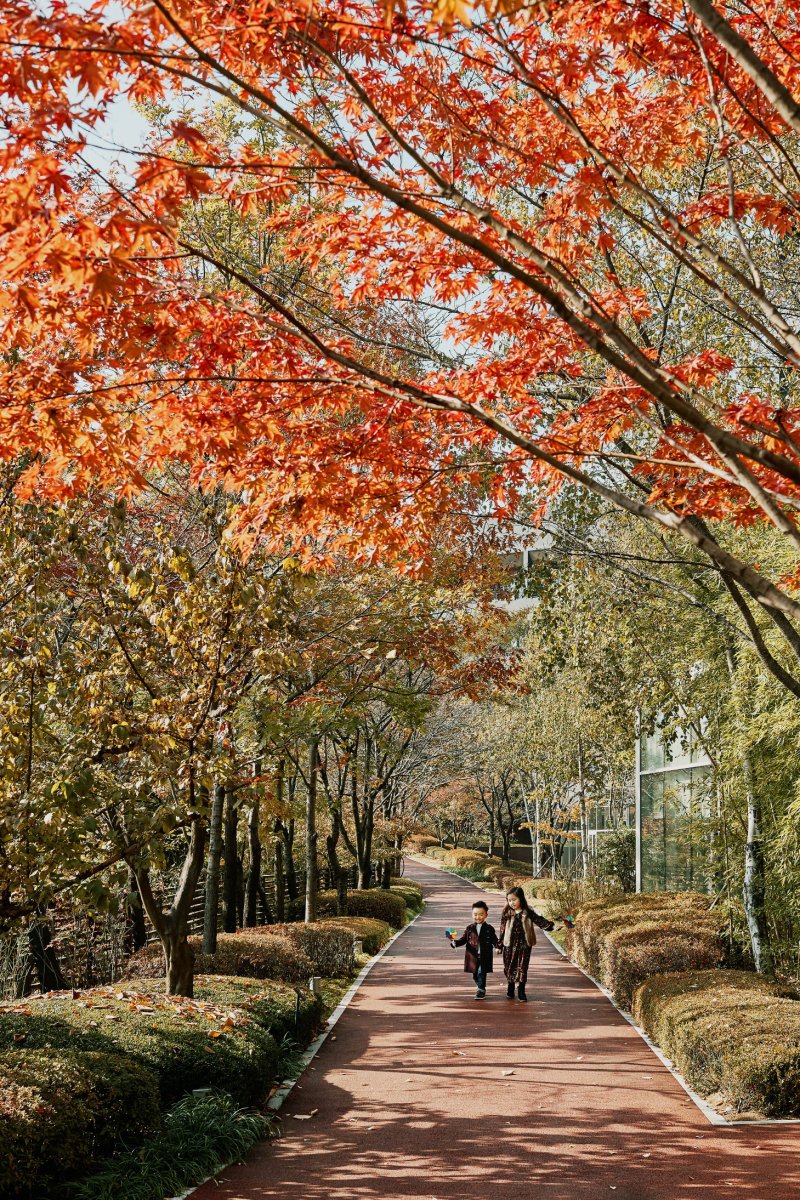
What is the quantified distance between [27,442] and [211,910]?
7.96 m

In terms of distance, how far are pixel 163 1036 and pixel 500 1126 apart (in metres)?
2.53

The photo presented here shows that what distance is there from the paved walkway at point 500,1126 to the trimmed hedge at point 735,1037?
0.27 m

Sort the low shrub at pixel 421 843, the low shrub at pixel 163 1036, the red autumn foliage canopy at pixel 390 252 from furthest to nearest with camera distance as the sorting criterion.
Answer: the low shrub at pixel 421 843, the low shrub at pixel 163 1036, the red autumn foliage canopy at pixel 390 252

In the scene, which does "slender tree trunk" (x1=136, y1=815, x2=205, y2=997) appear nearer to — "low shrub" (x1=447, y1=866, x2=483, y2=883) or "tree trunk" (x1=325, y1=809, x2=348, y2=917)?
"tree trunk" (x1=325, y1=809, x2=348, y2=917)

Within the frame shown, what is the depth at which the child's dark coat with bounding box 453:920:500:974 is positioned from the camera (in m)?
14.9

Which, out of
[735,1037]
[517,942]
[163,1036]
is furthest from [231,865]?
[735,1037]

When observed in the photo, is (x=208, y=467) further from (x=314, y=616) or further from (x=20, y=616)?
(x=314, y=616)

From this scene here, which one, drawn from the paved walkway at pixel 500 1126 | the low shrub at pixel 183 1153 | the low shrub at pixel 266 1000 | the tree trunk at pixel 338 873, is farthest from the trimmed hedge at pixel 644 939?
the low shrub at pixel 183 1153

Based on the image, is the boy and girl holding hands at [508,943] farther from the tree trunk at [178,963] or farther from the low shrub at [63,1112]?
the low shrub at [63,1112]

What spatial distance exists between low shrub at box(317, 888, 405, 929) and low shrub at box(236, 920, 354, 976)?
720 centimetres

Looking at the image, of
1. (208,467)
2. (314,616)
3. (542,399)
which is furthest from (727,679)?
(208,467)

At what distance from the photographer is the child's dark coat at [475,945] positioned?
48.9ft

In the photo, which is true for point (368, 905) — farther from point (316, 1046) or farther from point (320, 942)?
point (316, 1046)

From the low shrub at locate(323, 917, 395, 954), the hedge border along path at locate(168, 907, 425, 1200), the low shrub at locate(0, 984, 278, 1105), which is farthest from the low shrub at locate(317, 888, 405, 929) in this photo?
Answer: the low shrub at locate(0, 984, 278, 1105)
